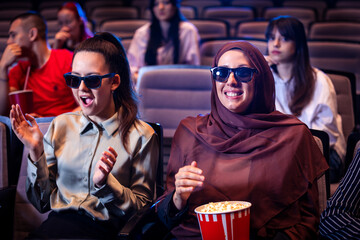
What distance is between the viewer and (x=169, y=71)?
2.65 m

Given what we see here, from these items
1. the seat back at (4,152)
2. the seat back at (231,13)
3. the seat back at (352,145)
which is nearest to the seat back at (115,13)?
the seat back at (231,13)

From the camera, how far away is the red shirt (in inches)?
110

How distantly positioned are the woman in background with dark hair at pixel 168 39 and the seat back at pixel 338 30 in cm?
176

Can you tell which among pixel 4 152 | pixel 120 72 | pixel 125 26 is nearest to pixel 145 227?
pixel 120 72

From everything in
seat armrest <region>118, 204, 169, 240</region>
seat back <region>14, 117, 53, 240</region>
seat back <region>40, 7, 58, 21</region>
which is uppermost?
seat back <region>40, 7, 58, 21</region>

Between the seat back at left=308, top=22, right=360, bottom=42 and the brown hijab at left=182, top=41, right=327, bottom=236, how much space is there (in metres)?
3.28

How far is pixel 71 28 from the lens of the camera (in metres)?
3.69

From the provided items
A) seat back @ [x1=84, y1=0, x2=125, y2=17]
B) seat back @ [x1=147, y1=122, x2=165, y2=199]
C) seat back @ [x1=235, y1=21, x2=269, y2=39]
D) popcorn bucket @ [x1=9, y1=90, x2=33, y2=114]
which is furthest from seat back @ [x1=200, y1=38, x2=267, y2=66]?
seat back @ [x1=84, y1=0, x2=125, y2=17]

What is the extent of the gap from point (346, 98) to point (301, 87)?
0.36 metres

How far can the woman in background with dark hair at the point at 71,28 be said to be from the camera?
3617 mm

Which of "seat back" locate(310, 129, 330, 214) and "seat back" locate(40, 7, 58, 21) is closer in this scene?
"seat back" locate(310, 129, 330, 214)

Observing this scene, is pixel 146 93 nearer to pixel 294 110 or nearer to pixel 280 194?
pixel 294 110

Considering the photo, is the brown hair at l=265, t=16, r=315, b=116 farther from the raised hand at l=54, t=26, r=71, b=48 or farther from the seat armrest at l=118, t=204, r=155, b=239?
the raised hand at l=54, t=26, r=71, b=48

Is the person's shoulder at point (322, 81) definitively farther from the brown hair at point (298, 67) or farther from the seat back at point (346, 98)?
the seat back at point (346, 98)
